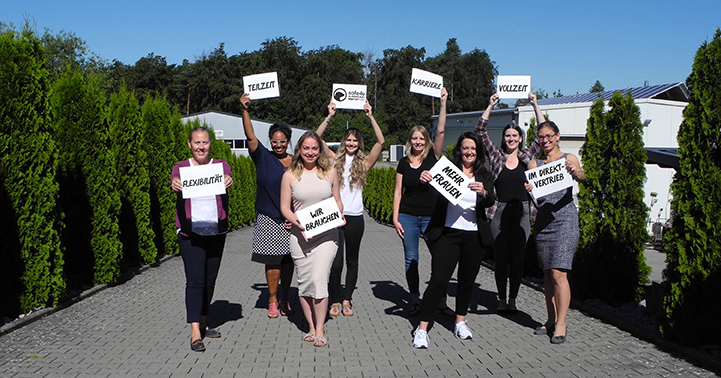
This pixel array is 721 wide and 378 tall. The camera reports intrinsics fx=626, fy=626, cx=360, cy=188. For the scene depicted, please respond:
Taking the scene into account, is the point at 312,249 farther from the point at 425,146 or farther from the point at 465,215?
the point at 425,146

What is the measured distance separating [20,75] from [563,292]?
6398mm

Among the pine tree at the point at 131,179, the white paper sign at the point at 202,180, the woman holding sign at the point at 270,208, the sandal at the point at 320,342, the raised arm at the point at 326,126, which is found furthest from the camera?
the pine tree at the point at 131,179

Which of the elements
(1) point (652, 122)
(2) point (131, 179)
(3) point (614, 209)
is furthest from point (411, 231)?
(1) point (652, 122)

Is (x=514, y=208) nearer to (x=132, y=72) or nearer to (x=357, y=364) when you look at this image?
(x=357, y=364)

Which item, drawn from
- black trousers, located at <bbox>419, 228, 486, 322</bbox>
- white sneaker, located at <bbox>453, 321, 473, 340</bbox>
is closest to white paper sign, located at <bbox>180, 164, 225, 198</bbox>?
black trousers, located at <bbox>419, 228, 486, 322</bbox>

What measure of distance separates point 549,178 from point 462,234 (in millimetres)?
989

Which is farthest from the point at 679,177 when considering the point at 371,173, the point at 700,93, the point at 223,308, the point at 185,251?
the point at 371,173

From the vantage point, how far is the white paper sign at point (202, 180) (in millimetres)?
5742

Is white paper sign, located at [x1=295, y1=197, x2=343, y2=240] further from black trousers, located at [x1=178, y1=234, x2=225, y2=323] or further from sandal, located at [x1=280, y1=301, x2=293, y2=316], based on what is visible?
sandal, located at [x1=280, y1=301, x2=293, y2=316]

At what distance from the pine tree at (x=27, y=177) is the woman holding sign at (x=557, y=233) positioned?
215 inches

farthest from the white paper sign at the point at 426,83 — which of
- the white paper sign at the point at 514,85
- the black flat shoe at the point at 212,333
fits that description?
the black flat shoe at the point at 212,333

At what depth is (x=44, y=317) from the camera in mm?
7094

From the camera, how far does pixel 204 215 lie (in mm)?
5867

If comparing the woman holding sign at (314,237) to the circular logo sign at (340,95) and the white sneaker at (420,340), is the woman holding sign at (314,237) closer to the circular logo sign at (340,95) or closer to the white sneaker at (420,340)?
the white sneaker at (420,340)
